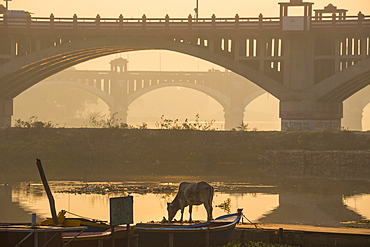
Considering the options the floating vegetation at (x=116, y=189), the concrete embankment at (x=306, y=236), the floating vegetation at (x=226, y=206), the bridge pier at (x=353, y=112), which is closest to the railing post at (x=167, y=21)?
the floating vegetation at (x=116, y=189)

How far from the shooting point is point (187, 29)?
6575cm

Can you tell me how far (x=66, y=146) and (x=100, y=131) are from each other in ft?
9.92

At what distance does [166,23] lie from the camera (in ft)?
218

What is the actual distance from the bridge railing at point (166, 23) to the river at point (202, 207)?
21970 mm

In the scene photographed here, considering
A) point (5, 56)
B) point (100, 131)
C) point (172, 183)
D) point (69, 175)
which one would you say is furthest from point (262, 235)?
point (5, 56)

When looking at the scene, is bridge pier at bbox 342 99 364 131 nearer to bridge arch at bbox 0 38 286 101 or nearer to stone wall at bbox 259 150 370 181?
bridge arch at bbox 0 38 286 101

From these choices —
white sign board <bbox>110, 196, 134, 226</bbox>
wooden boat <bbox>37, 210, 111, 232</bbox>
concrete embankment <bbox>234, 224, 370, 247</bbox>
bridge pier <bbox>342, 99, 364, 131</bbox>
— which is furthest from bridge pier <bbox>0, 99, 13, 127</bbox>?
bridge pier <bbox>342, 99, 364, 131</bbox>

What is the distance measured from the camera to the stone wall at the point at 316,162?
5169cm

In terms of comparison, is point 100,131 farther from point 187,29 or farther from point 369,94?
point 369,94

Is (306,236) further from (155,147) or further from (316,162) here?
(155,147)

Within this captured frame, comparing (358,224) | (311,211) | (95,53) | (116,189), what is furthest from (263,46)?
(358,224)

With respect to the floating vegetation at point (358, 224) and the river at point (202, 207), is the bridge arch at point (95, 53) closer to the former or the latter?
the river at point (202, 207)

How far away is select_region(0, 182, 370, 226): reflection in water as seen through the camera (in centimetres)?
3081

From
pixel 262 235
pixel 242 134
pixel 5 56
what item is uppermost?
pixel 5 56
